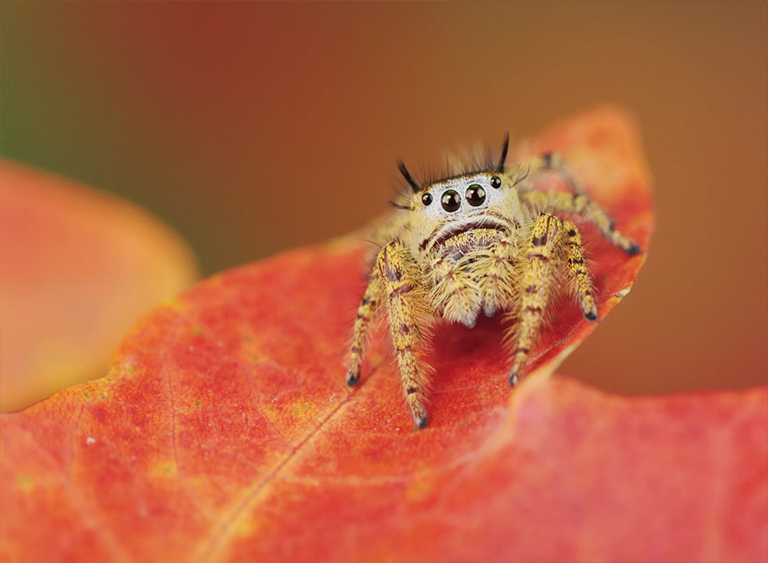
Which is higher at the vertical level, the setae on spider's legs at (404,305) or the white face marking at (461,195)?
the white face marking at (461,195)

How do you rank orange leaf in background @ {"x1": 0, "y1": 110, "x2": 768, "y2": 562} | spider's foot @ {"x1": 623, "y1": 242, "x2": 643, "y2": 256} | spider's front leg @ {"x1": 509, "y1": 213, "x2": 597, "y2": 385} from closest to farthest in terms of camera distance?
orange leaf in background @ {"x1": 0, "y1": 110, "x2": 768, "y2": 562}, spider's front leg @ {"x1": 509, "y1": 213, "x2": 597, "y2": 385}, spider's foot @ {"x1": 623, "y1": 242, "x2": 643, "y2": 256}

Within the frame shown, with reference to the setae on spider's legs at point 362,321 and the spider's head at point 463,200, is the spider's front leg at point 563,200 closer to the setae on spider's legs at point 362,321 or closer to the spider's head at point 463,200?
the spider's head at point 463,200

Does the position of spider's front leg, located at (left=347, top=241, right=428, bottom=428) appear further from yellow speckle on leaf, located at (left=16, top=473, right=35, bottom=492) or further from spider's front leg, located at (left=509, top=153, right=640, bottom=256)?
yellow speckle on leaf, located at (left=16, top=473, right=35, bottom=492)

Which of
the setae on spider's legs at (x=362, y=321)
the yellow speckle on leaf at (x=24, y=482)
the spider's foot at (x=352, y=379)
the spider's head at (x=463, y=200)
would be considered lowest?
the spider's foot at (x=352, y=379)

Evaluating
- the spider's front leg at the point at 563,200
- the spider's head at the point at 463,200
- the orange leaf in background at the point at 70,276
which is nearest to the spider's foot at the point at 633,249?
the spider's front leg at the point at 563,200

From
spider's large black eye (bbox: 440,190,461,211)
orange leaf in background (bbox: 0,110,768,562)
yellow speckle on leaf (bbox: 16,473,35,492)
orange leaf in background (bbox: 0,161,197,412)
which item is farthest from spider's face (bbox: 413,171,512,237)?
yellow speckle on leaf (bbox: 16,473,35,492)

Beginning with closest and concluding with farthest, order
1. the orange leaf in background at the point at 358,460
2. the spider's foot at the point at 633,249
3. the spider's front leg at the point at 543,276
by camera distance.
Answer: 1. the orange leaf in background at the point at 358,460
2. the spider's front leg at the point at 543,276
3. the spider's foot at the point at 633,249

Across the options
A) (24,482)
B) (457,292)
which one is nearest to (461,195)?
(457,292)
